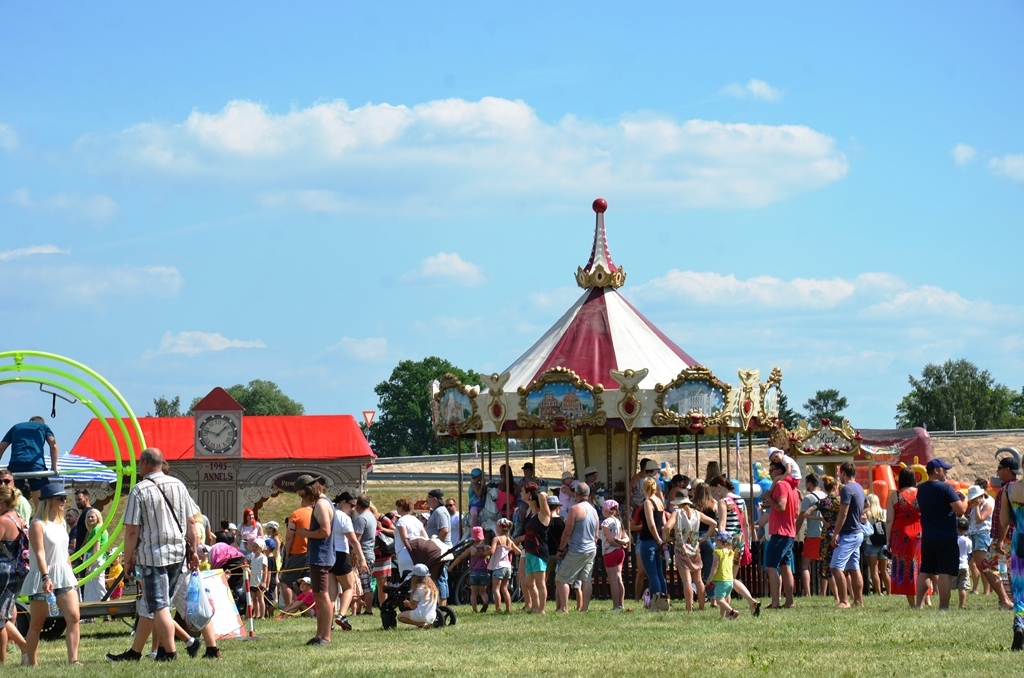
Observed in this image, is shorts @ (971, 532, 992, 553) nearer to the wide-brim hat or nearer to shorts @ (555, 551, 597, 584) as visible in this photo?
shorts @ (555, 551, 597, 584)

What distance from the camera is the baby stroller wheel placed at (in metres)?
13.3

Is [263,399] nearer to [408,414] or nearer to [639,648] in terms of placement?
[408,414]

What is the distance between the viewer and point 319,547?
11.3m

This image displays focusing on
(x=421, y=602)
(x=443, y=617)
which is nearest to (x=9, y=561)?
(x=421, y=602)

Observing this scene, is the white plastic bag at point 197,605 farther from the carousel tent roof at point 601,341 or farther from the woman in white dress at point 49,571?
the carousel tent roof at point 601,341

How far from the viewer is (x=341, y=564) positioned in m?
11.8

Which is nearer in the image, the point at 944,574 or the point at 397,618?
the point at 944,574

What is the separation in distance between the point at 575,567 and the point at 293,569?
3.54 m

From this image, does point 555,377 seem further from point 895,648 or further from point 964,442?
point 964,442

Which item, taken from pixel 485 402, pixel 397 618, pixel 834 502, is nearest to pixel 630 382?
pixel 485 402

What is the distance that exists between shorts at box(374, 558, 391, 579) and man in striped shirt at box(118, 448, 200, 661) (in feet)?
20.4

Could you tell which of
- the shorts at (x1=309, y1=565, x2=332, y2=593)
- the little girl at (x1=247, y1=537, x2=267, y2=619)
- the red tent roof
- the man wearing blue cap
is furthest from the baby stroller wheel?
the red tent roof

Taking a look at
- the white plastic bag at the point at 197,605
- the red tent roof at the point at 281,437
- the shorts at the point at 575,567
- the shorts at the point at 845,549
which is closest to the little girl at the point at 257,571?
the shorts at the point at 575,567

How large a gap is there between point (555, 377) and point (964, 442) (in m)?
48.4
